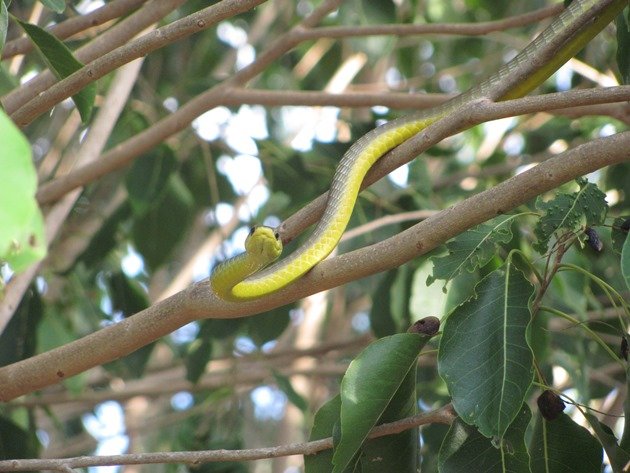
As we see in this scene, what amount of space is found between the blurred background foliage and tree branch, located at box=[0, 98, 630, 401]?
2.34ft

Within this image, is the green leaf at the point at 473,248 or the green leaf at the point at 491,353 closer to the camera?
the green leaf at the point at 491,353

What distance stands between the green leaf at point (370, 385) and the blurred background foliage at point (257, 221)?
0.65 metres

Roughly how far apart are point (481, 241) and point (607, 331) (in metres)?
2.29

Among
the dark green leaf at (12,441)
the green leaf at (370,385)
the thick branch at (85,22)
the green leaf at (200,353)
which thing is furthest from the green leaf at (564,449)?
the green leaf at (200,353)

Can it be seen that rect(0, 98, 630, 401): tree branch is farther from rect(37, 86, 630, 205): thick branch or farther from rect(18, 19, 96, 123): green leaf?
rect(37, 86, 630, 205): thick branch

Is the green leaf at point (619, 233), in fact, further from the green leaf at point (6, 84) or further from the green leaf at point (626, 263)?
the green leaf at point (6, 84)

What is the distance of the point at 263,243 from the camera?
1.93 meters

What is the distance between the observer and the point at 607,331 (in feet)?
13.5

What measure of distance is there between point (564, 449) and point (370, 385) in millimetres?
456

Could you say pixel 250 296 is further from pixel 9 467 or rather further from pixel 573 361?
pixel 573 361

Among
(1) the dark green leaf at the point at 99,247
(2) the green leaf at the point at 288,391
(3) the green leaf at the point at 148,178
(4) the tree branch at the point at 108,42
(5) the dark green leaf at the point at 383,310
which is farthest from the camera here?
(1) the dark green leaf at the point at 99,247

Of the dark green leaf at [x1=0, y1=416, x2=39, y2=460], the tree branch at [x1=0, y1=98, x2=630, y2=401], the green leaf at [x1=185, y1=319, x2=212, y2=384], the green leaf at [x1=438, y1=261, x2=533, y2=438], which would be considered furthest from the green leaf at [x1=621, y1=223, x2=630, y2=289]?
the green leaf at [x1=185, y1=319, x2=212, y2=384]

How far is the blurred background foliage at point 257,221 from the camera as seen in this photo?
12.2 ft

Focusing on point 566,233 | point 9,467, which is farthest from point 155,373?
point 566,233
